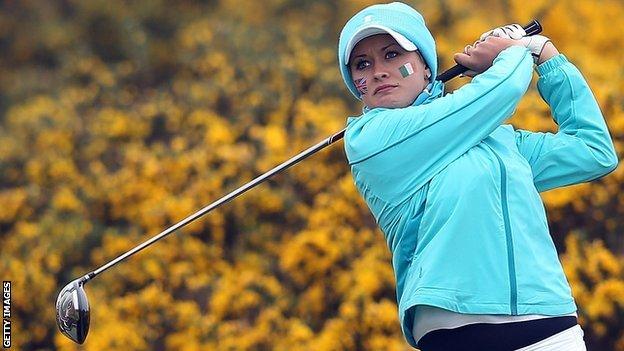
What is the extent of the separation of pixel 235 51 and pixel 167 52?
2.29ft

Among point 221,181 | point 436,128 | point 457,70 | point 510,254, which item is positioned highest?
point 221,181

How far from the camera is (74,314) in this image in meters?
2.75

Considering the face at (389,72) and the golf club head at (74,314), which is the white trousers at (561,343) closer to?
the face at (389,72)

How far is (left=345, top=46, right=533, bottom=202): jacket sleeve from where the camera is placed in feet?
6.71

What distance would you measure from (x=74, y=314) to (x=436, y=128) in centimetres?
119

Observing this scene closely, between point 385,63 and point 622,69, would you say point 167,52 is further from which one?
point 385,63

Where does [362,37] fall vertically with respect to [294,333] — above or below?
above

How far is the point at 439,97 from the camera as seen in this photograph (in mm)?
2207

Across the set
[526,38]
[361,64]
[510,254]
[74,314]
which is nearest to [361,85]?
[361,64]

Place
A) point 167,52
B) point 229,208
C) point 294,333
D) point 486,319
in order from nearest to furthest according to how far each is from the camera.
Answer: point 486,319 → point 294,333 → point 229,208 → point 167,52

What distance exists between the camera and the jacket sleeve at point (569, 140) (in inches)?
87.2

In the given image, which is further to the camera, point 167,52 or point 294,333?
point 167,52

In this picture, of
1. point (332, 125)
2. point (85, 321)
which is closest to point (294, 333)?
point (332, 125)

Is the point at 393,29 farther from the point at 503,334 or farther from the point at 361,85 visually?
the point at 503,334
